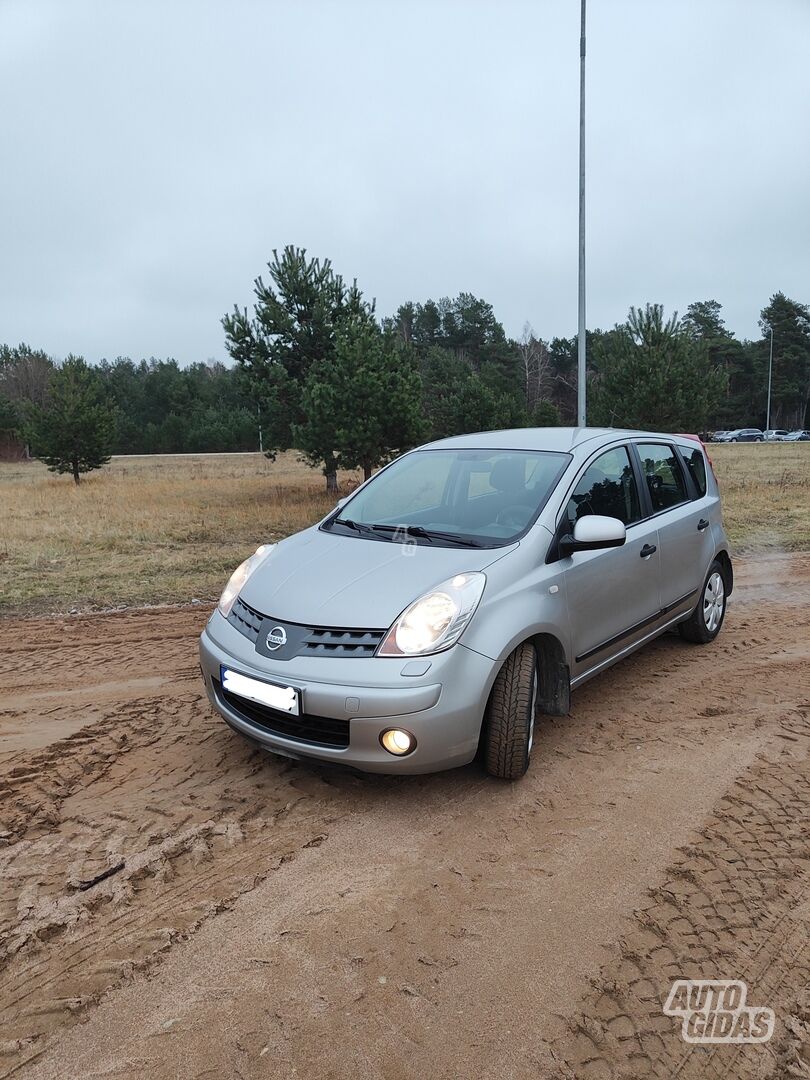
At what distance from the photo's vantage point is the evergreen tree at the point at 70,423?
25.0 meters

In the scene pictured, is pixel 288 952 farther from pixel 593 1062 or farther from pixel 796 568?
pixel 796 568

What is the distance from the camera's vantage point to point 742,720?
13.4ft

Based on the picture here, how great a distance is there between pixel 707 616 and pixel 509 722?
9.24 feet

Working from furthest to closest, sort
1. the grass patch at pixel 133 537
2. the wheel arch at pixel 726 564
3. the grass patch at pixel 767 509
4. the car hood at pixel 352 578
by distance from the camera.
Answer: the grass patch at pixel 767 509
the grass patch at pixel 133 537
the wheel arch at pixel 726 564
the car hood at pixel 352 578

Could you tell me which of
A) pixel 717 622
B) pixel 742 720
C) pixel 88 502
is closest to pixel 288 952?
pixel 742 720

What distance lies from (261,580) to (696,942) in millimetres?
2461

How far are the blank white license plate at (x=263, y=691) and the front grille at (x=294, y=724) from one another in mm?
36

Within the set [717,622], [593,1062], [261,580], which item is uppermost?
[261,580]

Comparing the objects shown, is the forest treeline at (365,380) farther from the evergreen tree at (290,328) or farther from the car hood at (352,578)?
the car hood at (352,578)

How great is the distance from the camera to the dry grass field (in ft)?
25.7

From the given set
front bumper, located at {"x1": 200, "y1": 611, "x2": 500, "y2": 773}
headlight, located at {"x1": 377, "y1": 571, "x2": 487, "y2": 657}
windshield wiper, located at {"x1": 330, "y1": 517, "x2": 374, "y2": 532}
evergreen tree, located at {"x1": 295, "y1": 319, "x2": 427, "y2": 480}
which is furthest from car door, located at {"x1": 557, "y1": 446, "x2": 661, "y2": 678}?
evergreen tree, located at {"x1": 295, "y1": 319, "x2": 427, "y2": 480}

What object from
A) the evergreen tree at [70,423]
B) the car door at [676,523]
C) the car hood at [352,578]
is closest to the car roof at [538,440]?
the car door at [676,523]

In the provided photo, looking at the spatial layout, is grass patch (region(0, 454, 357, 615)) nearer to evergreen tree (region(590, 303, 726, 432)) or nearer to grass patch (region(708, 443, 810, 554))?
grass patch (region(708, 443, 810, 554))

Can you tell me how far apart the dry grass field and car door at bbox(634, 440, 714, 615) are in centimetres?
467
